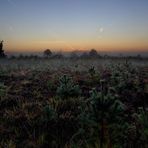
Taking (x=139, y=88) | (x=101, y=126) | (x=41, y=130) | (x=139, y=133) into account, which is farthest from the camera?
(x=139, y=88)

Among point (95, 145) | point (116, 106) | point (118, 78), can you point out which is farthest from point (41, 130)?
point (118, 78)

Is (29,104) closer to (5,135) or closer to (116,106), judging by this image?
(5,135)

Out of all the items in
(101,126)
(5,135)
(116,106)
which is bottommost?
(5,135)

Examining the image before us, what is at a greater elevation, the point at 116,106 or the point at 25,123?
the point at 116,106

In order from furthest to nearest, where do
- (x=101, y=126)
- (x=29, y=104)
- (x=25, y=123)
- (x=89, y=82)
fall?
(x=89, y=82) < (x=29, y=104) < (x=25, y=123) < (x=101, y=126)

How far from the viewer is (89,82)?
14883 mm

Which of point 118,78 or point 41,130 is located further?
point 118,78

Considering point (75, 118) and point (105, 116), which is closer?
point (105, 116)

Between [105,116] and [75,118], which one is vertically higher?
[105,116]

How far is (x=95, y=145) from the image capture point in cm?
658

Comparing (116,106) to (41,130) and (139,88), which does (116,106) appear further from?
(139,88)

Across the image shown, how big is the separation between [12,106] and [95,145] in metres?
4.84

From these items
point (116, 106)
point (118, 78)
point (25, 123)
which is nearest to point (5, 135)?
point (25, 123)

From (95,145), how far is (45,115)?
2545 millimetres
